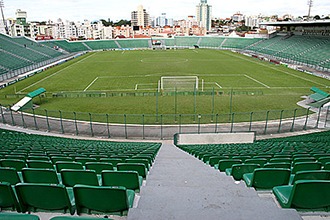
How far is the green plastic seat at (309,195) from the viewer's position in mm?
4168

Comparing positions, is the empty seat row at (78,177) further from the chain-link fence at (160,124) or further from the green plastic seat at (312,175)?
the chain-link fence at (160,124)

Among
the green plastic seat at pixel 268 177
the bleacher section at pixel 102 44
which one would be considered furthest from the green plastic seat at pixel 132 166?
the bleacher section at pixel 102 44

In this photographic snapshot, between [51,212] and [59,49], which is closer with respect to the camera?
[51,212]

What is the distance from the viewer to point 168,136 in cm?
2238

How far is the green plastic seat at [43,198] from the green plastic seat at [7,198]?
8cm

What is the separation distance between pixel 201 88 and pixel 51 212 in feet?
119

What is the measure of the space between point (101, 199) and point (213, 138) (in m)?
17.4

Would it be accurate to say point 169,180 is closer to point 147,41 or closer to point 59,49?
point 59,49

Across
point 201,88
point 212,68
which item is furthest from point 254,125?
point 212,68

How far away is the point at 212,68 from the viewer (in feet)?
190

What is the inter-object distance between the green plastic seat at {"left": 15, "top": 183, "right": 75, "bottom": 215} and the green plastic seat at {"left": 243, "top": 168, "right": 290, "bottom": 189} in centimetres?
345

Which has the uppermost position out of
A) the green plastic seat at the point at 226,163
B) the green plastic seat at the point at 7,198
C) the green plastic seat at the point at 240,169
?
the green plastic seat at the point at 7,198

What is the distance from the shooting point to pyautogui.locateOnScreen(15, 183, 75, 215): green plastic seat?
13.1 feet

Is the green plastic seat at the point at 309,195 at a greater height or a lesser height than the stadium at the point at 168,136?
greater
